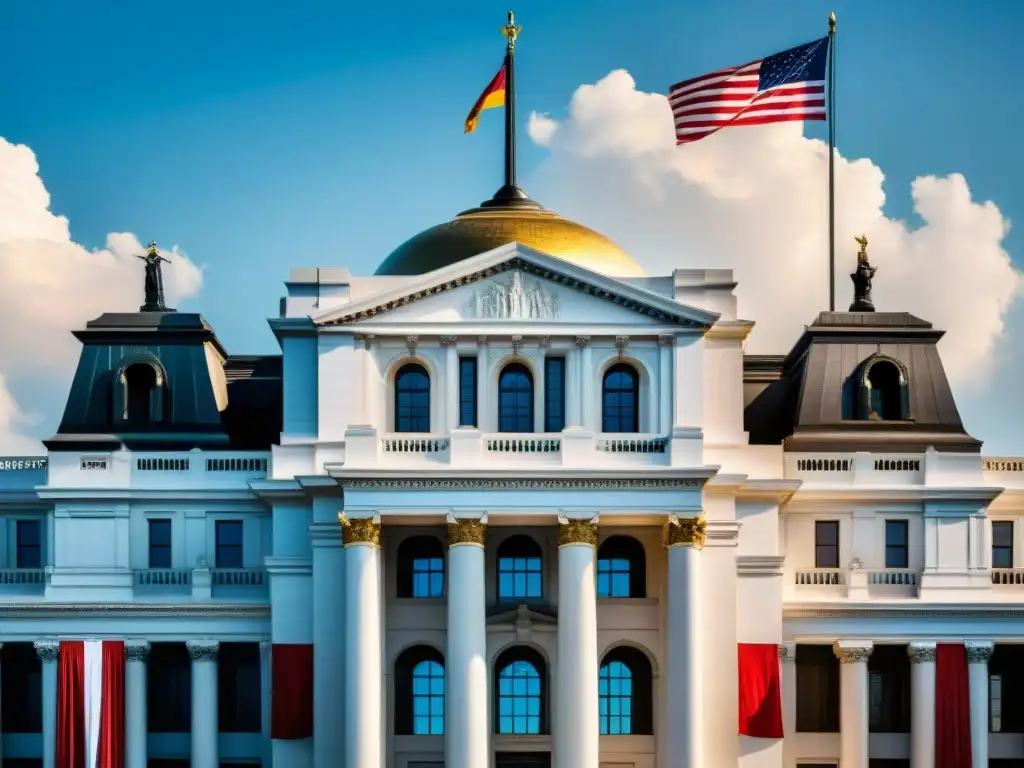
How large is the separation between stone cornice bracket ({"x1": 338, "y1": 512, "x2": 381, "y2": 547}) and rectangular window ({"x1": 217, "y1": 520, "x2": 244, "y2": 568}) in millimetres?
8126

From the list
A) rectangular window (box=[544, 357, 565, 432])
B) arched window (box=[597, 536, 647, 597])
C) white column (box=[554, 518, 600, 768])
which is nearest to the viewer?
white column (box=[554, 518, 600, 768])

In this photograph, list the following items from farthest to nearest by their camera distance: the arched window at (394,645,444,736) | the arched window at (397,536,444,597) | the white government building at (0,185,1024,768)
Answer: the arched window at (397,536,444,597) → the arched window at (394,645,444,736) → the white government building at (0,185,1024,768)

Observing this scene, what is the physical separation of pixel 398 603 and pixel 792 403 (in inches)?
684

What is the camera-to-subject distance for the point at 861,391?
265ft

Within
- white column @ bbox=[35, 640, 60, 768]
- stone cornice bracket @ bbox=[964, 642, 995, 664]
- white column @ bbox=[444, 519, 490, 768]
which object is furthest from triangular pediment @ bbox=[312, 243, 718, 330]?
white column @ bbox=[35, 640, 60, 768]

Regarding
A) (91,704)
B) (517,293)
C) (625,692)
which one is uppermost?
(517,293)

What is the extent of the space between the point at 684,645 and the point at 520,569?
7.27m

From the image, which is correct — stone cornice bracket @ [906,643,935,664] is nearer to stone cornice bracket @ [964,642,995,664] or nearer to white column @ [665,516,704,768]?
stone cornice bracket @ [964,642,995,664]

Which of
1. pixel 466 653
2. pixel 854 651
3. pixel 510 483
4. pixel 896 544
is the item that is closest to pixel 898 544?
pixel 896 544

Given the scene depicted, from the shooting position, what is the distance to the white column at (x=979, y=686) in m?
76.2

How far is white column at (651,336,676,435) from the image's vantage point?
7500 cm

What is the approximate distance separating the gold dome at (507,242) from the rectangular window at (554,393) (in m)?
4.73

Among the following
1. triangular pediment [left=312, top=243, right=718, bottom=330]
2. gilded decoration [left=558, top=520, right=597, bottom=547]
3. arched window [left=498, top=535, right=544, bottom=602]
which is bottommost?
arched window [left=498, top=535, right=544, bottom=602]

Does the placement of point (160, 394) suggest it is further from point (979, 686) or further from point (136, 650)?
point (979, 686)
